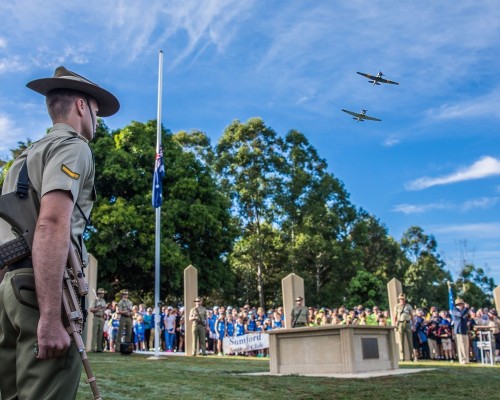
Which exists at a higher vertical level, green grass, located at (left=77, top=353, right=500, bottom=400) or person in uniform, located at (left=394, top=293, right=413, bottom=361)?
person in uniform, located at (left=394, top=293, right=413, bottom=361)

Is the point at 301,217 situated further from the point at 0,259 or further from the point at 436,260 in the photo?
the point at 0,259

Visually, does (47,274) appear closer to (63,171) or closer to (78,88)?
(63,171)

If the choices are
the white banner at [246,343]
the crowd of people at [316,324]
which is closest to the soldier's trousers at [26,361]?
the crowd of people at [316,324]

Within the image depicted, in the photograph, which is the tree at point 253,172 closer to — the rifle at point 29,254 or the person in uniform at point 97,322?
the person in uniform at point 97,322

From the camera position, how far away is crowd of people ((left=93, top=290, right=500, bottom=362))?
20.4 m

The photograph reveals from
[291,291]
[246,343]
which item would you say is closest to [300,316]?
[291,291]

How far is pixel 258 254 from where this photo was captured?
3891 centimetres

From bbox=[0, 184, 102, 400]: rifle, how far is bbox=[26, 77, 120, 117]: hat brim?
699mm

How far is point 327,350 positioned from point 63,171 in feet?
35.1

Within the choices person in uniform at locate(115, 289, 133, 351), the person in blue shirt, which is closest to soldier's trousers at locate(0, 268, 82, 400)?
person in uniform at locate(115, 289, 133, 351)

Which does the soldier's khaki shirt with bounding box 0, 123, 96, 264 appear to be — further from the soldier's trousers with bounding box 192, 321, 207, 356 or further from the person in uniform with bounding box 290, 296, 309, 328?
the soldier's trousers with bounding box 192, 321, 207, 356

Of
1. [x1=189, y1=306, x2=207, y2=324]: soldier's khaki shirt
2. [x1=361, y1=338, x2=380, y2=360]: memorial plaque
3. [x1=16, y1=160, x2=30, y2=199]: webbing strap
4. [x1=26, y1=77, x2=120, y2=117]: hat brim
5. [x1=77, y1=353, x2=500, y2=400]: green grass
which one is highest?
[x1=26, y1=77, x2=120, y2=117]: hat brim

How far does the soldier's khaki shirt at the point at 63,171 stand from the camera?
2676 mm

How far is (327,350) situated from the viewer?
1238cm
